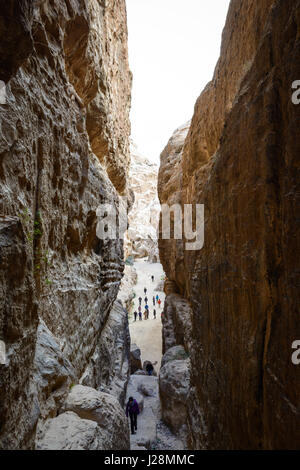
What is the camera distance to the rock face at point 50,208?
87.9 inches

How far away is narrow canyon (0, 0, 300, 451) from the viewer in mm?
2377

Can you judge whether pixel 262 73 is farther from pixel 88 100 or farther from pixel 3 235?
pixel 88 100

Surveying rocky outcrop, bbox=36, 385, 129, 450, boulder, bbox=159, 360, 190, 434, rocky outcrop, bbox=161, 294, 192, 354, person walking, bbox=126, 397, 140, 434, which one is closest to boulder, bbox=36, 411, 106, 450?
rocky outcrop, bbox=36, 385, 129, 450

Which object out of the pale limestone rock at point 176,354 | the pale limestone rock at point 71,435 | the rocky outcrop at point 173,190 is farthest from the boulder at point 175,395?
the pale limestone rock at point 71,435

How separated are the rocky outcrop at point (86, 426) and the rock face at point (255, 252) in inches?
63.5

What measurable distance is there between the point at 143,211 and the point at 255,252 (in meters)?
53.7

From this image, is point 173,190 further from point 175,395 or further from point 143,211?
point 143,211

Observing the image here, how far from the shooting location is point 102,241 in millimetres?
8195

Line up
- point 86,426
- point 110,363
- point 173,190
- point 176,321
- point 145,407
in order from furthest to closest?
point 173,190
point 176,321
point 145,407
point 110,363
point 86,426

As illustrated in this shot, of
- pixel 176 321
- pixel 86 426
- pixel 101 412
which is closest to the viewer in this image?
pixel 86 426

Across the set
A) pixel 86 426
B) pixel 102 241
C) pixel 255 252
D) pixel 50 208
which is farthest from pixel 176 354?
pixel 255 252

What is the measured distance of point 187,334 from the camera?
1095cm

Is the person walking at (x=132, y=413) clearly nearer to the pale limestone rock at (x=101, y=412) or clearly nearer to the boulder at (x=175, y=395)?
the boulder at (x=175, y=395)

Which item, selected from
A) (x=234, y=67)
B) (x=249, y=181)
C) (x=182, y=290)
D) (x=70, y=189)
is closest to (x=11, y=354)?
(x=249, y=181)
